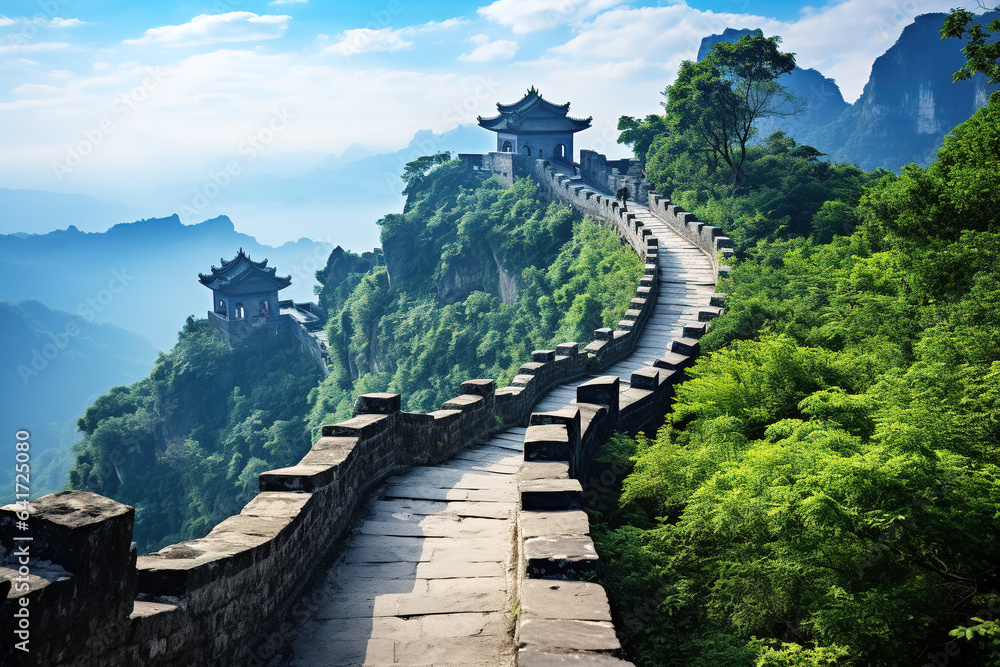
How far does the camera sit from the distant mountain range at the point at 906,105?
255 ft

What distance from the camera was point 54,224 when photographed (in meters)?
189

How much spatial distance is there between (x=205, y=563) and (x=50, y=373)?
121572mm

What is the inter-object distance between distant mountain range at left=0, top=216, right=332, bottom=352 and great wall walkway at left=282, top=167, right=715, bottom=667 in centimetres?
13252

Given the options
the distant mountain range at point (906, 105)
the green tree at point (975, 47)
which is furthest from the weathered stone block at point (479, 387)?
the distant mountain range at point (906, 105)

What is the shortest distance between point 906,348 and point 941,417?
104 inches

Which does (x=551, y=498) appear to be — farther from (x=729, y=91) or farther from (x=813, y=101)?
(x=813, y=101)

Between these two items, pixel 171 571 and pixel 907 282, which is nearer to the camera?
pixel 171 571

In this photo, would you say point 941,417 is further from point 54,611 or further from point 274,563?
point 54,611

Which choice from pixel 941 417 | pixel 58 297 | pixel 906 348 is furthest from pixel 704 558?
pixel 58 297

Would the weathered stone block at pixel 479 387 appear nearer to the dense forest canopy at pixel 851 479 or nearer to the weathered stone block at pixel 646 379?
the weathered stone block at pixel 646 379

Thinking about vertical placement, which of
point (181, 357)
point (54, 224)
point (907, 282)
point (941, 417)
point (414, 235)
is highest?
point (54, 224)

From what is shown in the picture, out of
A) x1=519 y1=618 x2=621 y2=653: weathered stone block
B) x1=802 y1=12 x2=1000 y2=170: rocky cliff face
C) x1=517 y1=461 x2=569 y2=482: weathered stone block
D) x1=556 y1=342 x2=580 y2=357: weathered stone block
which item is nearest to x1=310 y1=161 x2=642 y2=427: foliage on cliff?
x1=556 y1=342 x2=580 y2=357: weathered stone block

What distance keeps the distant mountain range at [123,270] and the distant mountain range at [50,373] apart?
497 inches

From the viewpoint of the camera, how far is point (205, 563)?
3.76 m
